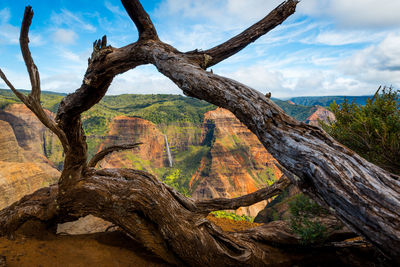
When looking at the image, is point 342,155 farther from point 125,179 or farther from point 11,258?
point 11,258

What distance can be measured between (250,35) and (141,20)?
1.81m

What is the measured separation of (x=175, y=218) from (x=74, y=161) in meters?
2.69

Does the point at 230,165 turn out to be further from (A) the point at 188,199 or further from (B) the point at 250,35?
(B) the point at 250,35

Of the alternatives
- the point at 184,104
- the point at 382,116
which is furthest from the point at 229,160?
the point at 382,116

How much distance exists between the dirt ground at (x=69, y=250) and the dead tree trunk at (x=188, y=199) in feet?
1.11

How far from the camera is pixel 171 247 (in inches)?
171

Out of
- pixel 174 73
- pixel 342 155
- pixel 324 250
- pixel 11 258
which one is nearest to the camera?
pixel 342 155

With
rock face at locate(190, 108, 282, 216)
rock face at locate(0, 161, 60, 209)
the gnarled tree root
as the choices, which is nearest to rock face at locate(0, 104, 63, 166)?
rock face at locate(0, 161, 60, 209)

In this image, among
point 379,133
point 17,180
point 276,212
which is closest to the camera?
point 379,133

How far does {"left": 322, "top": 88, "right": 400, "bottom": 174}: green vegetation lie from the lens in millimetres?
5750

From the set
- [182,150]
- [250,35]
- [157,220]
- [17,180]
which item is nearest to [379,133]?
[250,35]

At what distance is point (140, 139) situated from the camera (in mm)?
88812

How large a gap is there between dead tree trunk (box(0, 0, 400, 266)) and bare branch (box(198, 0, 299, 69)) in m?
0.02

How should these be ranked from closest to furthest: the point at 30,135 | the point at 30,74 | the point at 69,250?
the point at 30,74
the point at 69,250
the point at 30,135
